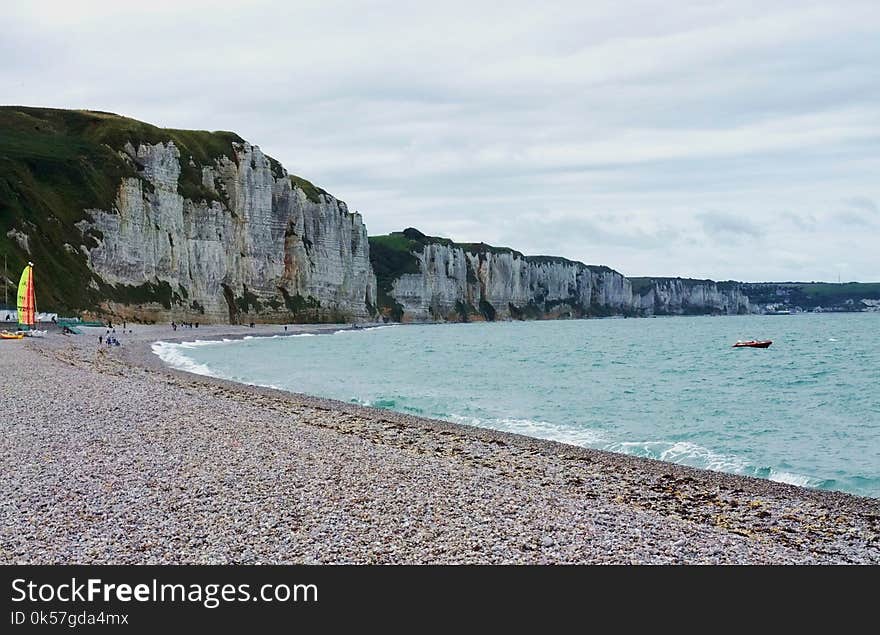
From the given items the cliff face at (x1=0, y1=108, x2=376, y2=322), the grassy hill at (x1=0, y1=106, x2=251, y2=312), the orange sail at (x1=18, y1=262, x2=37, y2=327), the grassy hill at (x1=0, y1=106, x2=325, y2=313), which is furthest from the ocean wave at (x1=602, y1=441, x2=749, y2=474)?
the cliff face at (x1=0, y1=108, x2=376, y2=322)

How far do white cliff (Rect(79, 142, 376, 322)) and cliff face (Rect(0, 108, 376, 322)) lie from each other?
0.16 m

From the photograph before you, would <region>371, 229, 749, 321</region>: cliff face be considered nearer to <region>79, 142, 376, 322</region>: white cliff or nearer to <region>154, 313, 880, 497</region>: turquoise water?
<region>79, 142, 376, 322</region>: white cliff

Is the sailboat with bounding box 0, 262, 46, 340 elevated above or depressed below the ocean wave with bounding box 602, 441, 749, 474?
above

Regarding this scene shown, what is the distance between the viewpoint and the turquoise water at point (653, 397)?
59.3ft

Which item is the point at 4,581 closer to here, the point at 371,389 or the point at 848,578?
the point at 848,578

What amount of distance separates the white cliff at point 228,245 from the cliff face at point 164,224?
6.3 inches

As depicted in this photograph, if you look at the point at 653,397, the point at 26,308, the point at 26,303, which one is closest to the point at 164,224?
the point at 26,308

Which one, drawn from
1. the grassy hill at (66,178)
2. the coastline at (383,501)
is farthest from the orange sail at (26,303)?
the coastline at (383,501)

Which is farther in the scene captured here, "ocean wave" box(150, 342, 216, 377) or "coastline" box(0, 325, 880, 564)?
"ocean wave" box(150, 342, 216, 377)

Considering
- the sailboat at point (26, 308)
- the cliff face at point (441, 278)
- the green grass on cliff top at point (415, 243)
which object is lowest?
the sailboat at point (26, 308)

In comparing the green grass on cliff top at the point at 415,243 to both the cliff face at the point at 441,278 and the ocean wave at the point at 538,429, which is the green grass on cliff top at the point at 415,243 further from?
the ocean wave at the point at 538,429

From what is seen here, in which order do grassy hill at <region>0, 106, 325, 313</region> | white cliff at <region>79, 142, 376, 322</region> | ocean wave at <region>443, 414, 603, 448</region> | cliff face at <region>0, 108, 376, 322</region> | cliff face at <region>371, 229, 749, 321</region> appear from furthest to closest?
cliff face at <region>371, 229, 749, 321</region> → white cliff at <region>79, 142, 376, 322</region> → cliff face at <region>0, 108, 376, 322</region> → grassy hill at <region>0, 106, 325, 313</region> → ocean wave at <region>443, 414, 603, 448</region>

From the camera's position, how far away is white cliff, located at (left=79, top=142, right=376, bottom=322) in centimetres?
9081

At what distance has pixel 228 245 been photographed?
347 feet
